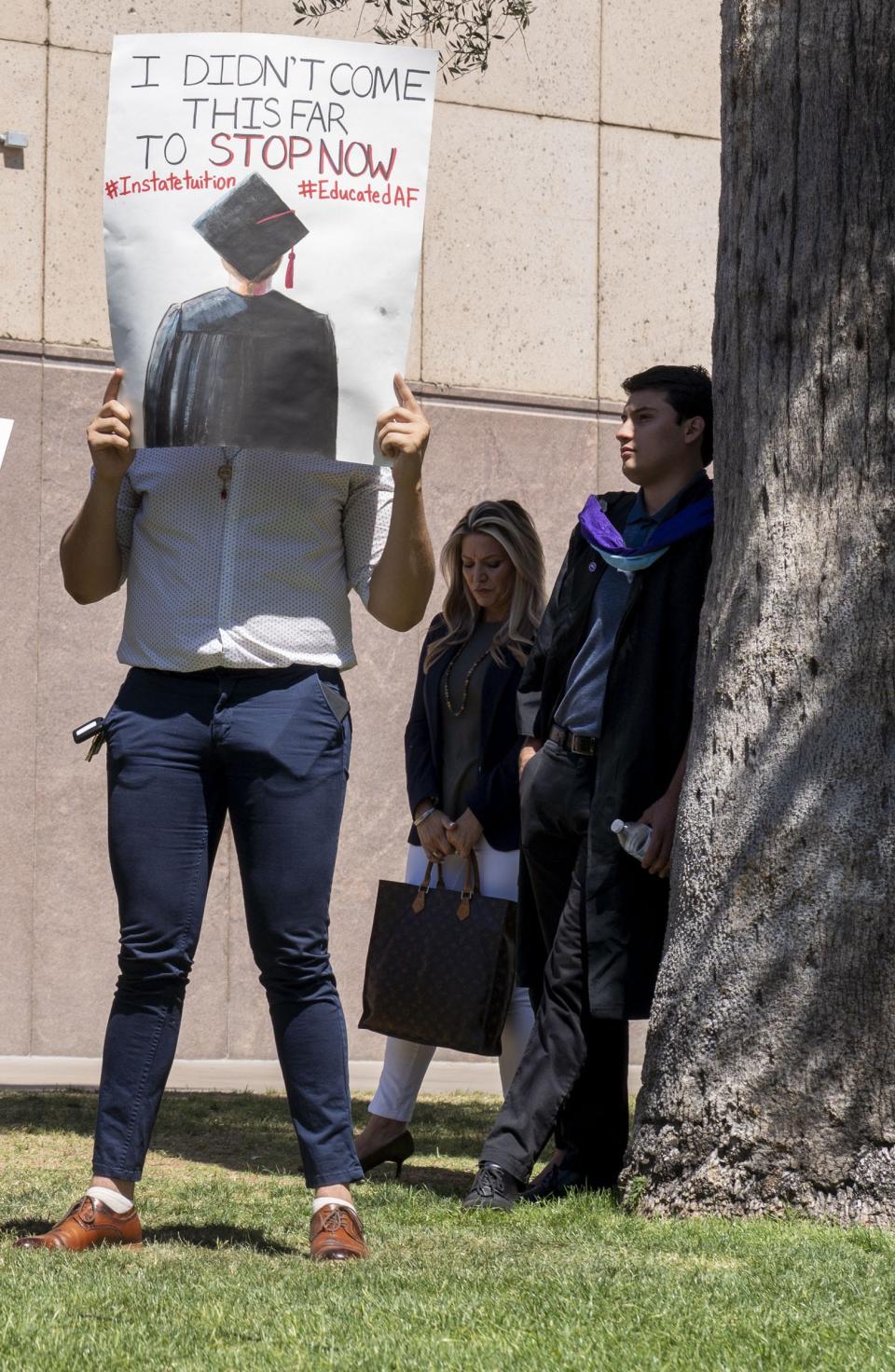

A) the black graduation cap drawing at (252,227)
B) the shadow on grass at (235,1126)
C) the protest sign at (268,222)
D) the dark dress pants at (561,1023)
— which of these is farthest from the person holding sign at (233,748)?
the shadow on grass at (235,1126)

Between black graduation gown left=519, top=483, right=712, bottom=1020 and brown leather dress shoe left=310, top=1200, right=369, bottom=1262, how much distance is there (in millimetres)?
1073

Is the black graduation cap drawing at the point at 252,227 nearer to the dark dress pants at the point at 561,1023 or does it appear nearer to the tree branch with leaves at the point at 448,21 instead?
the dark dress pants at the point at 561,1023

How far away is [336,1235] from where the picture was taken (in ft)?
12.6

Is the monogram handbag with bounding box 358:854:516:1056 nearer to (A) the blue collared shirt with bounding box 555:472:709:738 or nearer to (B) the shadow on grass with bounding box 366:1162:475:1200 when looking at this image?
(B) the shadow on grass with bounding box 366:1162:475:1200

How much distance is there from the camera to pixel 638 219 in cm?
962

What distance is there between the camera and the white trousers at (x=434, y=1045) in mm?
5559

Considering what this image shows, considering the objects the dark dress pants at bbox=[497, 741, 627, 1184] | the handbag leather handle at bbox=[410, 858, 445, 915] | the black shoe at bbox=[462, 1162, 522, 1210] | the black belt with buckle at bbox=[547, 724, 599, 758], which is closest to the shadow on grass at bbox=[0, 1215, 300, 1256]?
the black shoe at bbox=[462, 1162, 522, 1210]

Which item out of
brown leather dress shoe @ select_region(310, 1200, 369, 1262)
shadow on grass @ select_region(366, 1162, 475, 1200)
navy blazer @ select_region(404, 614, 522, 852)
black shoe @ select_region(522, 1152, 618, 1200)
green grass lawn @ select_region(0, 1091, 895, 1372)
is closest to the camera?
green grass lawn @ select_region(0, 1091, 895, 1372)

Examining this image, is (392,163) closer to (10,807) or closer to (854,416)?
(854,416)

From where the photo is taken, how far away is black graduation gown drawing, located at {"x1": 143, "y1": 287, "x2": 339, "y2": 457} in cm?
398

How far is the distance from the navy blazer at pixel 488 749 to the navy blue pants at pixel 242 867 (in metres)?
1.72

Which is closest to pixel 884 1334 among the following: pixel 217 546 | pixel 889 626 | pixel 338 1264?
pixel 338 1264

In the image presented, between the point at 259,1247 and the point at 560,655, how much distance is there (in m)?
1.82

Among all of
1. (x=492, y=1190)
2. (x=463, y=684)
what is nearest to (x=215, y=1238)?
(x=492, y=1190)
